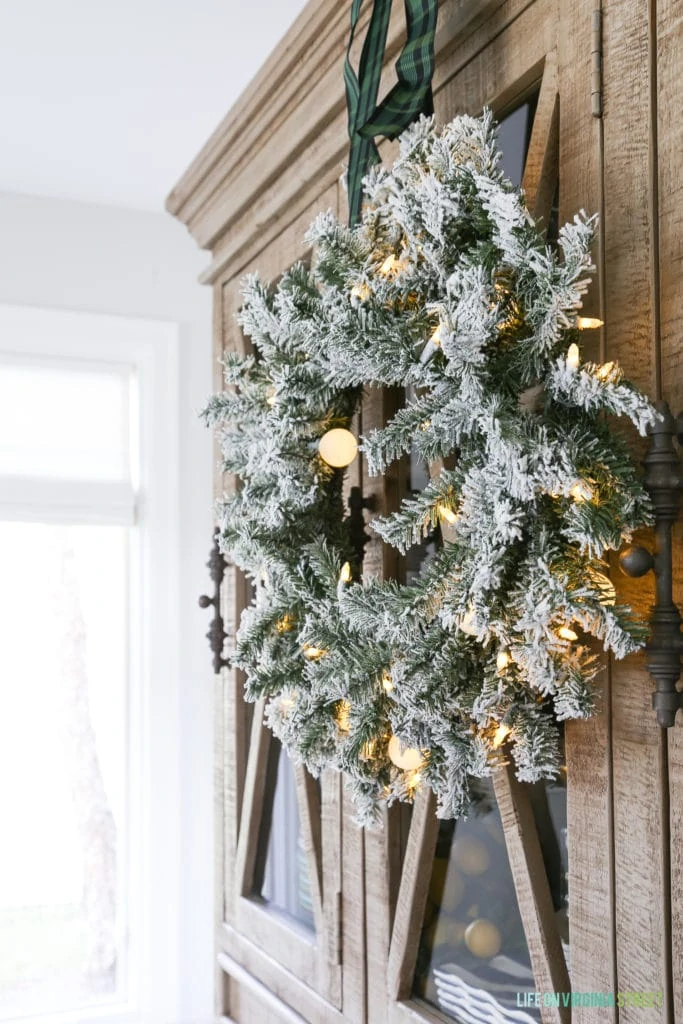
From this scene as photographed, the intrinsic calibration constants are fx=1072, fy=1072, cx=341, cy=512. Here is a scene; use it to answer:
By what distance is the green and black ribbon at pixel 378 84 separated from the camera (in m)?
1.11

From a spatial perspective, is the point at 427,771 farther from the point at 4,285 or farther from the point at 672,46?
the point at 4,285

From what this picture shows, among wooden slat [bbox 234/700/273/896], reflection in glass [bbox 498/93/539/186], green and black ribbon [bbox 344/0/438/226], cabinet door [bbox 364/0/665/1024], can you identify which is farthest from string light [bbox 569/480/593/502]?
wooden slat [bbox 234/700/273/896]

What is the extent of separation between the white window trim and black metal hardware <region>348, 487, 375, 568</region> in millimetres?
1763

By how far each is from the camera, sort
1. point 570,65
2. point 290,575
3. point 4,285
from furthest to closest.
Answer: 1. point 4,285
2. point 290,575
3. point 570,65

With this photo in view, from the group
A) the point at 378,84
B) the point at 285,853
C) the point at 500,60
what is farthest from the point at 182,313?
the point at 500,60

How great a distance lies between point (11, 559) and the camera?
9.85 feet

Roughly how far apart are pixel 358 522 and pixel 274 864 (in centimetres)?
66

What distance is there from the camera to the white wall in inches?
114

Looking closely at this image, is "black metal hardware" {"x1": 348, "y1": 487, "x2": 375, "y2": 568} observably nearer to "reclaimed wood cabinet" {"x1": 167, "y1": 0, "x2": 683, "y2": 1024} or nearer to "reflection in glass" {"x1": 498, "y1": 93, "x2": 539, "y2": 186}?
"reclaimed wood cabinet" {"x1": 167, "y1": 0, "x2": 683, "y2": 1024}

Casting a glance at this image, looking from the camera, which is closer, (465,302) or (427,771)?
(465,302)

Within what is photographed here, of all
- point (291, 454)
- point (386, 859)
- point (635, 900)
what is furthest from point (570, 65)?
point (386, 859)

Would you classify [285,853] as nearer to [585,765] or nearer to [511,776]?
Result: [511,776]

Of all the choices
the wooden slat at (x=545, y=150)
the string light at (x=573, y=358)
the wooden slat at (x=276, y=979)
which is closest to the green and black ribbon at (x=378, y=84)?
the wooden slat at (x=545, y=150)

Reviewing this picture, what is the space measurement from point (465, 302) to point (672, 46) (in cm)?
26
